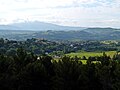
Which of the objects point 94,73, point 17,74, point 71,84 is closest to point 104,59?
point 94,73

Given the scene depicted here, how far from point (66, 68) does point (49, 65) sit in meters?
5.10

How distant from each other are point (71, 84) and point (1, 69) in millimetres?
10894

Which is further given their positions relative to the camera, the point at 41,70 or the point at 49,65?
the point at 49,65

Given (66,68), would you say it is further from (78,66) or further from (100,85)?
(100,85)

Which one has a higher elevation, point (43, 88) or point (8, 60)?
point (8, 60)

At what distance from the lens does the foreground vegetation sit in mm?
41906

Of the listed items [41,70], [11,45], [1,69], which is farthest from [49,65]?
[11,45]

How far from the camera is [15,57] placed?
153 feet

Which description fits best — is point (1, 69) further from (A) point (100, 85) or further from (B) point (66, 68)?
(A) point (100, 85)

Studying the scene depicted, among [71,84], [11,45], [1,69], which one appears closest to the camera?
[71,84]

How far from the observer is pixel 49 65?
47188mm

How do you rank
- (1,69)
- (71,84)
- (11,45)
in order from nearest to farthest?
(71,84), (1,69), (11,45)

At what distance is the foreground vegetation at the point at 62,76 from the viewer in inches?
1650

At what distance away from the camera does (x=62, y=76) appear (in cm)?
4262
